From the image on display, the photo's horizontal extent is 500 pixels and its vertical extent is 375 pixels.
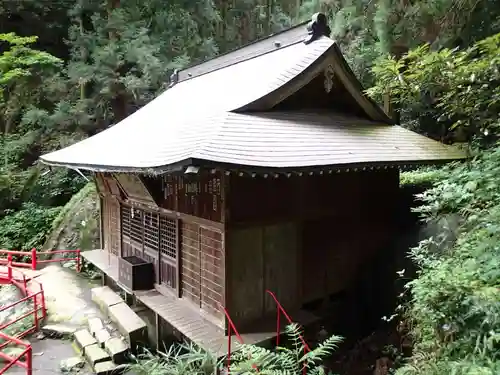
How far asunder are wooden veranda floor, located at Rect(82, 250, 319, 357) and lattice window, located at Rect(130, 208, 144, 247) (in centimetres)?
151

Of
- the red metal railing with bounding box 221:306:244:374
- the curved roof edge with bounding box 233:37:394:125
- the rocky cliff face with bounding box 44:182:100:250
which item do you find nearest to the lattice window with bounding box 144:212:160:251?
the red metal railing with bounding box 221:306:244:374

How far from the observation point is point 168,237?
7.58 m

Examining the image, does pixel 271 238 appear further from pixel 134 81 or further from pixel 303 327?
pixel 134 81

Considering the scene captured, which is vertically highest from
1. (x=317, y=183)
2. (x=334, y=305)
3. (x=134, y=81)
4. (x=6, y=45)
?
(x=6, y=45)

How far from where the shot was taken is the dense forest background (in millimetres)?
4188

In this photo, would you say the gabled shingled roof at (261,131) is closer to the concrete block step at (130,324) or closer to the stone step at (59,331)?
the concrete block step at (130,324)

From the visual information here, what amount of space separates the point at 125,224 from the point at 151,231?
167 cm

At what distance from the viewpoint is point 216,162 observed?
4.52 metres

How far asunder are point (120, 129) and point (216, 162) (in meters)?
6.99

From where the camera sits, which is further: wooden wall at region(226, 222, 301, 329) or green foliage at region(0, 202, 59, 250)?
green foliage at region(0, 202, 59, 250)

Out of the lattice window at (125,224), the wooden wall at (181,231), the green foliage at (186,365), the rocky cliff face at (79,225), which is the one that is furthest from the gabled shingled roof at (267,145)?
the rocky cliff face at (79,225)

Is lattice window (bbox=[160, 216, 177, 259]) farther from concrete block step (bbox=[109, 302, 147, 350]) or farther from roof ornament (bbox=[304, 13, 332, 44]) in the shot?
roof ornament (bbox=[304, 13, 332, 44])

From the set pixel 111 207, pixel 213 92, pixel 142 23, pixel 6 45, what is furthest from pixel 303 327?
pixel 6 45

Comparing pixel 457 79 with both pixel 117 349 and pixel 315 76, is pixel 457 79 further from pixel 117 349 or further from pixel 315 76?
pixel 117 349
